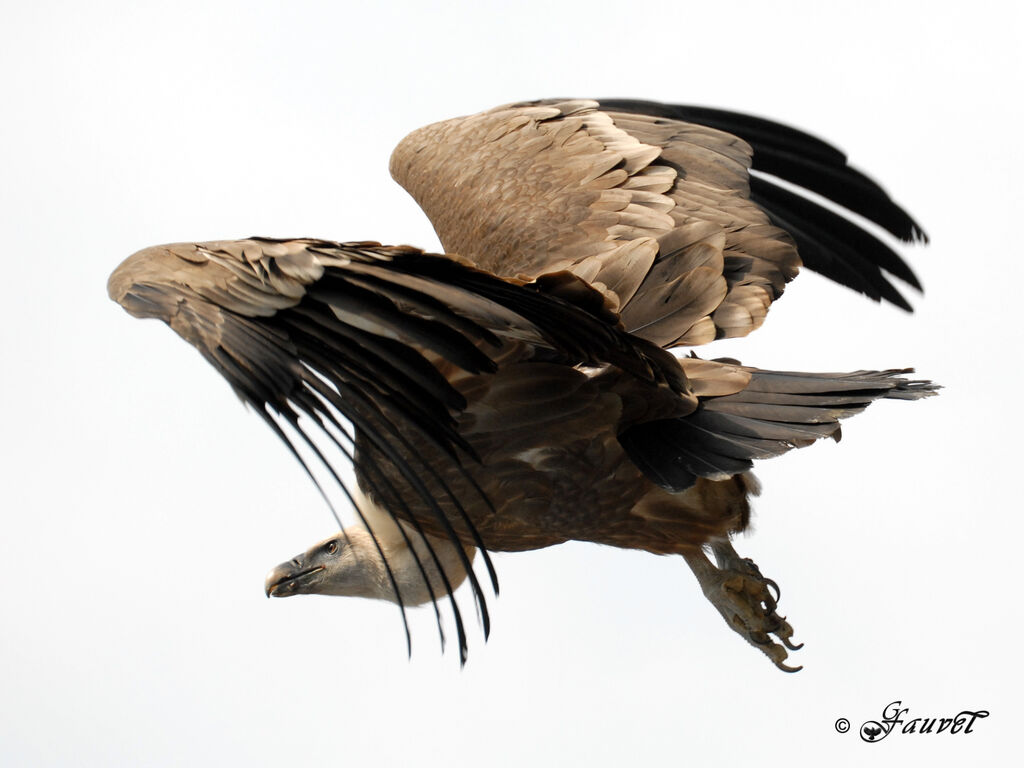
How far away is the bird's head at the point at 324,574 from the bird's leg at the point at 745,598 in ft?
3.85

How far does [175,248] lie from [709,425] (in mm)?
1567

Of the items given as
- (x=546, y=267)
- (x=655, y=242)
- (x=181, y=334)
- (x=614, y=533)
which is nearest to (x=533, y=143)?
(x=546, y=267)

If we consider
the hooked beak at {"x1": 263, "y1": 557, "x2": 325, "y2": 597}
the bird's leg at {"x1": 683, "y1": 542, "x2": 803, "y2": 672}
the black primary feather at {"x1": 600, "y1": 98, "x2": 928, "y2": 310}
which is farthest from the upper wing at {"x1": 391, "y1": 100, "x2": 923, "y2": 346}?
the hooked beak at {"x1": 263, "y1": 557, "x2": 325, "y2": 597}

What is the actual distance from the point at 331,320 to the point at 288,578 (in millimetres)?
2355

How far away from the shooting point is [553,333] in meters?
3.89

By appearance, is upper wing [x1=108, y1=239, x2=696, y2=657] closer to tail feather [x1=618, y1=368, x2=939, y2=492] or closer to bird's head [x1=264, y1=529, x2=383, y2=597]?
tail feather [x1=618, y1=368, x2=939, y2=492]

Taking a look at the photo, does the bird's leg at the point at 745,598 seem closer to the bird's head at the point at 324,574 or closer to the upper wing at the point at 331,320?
the bird's head at the point at 324,574

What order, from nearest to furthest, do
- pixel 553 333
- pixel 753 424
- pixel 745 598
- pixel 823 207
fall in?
1. pixel 553 333
2. pixel 753 424
3. pixel 745 598
4. pixel 823 207

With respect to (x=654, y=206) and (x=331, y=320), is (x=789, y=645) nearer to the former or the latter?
(x=654, y=206)

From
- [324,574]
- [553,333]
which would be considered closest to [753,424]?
[553,333]

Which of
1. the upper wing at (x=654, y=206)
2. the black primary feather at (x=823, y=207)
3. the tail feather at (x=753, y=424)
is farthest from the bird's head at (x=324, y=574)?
the black primary feather at (x=823, y=207)

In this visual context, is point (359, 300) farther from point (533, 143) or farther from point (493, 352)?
point (533, 143)

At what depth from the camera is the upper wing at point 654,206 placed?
15.6 ft

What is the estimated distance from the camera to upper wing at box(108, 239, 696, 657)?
3520 millimetres
